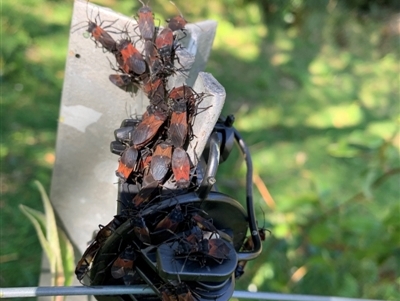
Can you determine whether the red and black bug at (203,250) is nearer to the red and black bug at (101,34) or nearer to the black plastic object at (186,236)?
the black plastic object at (186,236)

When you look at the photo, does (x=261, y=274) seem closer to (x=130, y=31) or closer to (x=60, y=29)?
(x=130, y=31)

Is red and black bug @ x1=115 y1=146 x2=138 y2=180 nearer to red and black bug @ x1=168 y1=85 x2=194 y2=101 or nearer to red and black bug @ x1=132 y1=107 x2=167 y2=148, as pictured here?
red and black bug @ x1=132 y1=107 x2=167 y2=148

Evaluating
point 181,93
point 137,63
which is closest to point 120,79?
point 137,63

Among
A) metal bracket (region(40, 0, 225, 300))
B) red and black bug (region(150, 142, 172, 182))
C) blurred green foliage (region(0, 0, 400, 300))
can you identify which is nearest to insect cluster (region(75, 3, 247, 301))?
red and black bug (region(150, 142, 172, 182))

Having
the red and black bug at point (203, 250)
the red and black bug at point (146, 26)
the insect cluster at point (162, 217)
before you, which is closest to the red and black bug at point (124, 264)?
the insect cluster at point (162, 217)

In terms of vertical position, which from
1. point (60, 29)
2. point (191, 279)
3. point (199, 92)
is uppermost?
point (199, 92)

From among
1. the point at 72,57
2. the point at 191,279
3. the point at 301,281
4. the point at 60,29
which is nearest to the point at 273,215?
the point at 301,281
